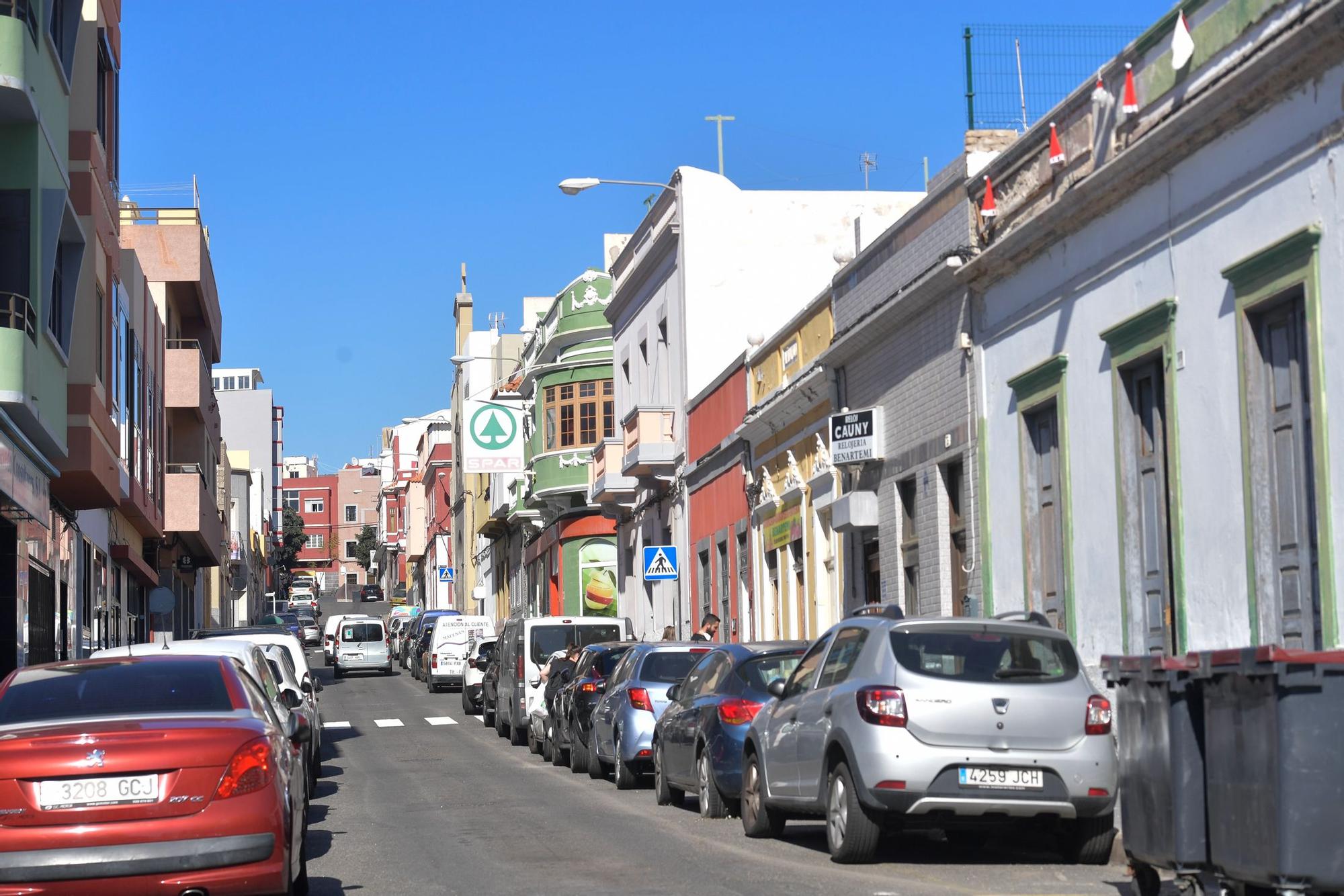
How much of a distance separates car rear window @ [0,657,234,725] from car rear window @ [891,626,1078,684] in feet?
14.5

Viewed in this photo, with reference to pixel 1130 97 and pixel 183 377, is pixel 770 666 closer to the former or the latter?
pixel 1130 97

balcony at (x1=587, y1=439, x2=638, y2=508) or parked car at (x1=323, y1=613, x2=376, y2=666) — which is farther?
parked car at (x1=323, y1=613, x2=376, y2=666)

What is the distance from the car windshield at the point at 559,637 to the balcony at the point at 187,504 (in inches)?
520

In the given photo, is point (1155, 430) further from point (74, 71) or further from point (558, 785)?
point (74, 71)

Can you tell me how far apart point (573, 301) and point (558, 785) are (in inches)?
1237

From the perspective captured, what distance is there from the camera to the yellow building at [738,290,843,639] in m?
26.7

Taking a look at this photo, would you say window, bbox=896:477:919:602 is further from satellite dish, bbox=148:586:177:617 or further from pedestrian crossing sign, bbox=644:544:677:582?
Result: satellite dish, bbox=148:586:177:617

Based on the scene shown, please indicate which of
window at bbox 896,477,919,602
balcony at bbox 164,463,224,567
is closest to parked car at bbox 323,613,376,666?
balcony at bbox 164,463,224,567

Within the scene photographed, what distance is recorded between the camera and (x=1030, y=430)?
1945 cm

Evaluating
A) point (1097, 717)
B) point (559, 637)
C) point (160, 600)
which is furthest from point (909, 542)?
point (160, 600)

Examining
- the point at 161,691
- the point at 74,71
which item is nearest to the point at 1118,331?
the point at 161,691

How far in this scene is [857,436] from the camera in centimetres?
2414

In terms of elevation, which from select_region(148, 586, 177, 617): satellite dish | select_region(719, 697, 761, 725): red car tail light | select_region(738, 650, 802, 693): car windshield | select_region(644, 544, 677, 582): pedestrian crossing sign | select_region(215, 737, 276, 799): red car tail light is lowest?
select_region(719, 697, 761, 725): red car tail light

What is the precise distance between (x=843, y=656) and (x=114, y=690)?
5.05 metres
